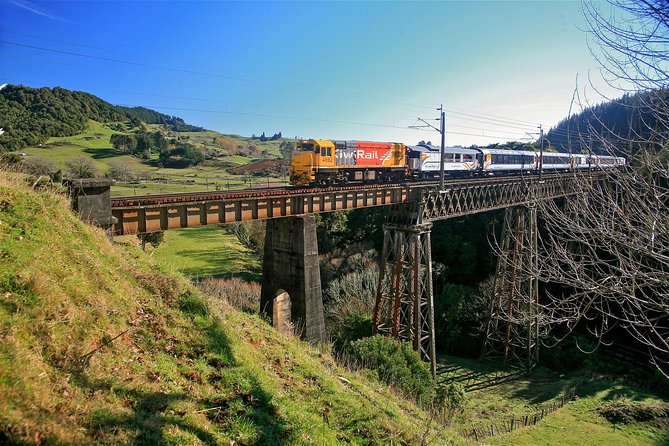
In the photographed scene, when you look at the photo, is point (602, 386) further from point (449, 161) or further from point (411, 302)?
point (449, 161)

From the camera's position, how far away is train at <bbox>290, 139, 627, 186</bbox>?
762 inches

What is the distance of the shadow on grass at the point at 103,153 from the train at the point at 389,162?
29918mm

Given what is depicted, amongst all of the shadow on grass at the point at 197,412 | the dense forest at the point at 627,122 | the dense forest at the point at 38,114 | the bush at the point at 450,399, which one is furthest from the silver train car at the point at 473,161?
the dense forest at the point at 38,114

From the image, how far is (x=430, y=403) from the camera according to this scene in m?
12.1

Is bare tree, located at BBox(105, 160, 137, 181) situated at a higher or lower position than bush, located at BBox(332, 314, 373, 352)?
higher

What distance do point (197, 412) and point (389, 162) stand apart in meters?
20.1

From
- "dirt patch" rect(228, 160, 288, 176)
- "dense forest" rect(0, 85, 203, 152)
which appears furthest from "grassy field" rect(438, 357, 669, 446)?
"dense forest" rect(0, 85, 203, 152)

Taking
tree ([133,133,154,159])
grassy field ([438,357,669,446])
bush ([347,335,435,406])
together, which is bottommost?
grassy field ([438,357,669,446])

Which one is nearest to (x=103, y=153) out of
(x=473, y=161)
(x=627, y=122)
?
(x=473, y=161)

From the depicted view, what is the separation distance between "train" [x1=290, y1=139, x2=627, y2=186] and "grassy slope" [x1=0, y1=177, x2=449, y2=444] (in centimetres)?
1171

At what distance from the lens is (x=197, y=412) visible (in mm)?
4867

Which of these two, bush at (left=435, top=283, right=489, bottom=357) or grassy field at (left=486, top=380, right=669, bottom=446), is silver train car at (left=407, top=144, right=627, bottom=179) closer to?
bush at (left=435, top=283, right=489, bottom=357)

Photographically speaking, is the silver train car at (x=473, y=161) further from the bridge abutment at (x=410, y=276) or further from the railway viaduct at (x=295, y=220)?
the bridge abutment at (x=410, y=276)

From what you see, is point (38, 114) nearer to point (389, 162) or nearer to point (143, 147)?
point (143, 147)
